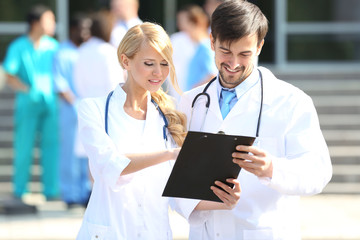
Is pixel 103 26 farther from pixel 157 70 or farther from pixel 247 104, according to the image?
pixel 247 104

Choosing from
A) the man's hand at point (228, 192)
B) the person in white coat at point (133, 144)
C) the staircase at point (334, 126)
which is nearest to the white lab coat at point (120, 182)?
the person in white coat at point (133, 144)

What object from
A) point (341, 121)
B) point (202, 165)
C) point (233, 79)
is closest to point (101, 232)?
point (202, 165)

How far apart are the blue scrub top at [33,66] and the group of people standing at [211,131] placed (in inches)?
209

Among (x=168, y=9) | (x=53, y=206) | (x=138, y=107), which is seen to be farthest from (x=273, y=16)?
(x=138, y=107)

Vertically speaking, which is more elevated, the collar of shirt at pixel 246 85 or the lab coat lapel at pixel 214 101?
the collar of shirt at pixel 246 85

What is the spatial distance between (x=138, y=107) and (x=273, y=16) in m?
10.8

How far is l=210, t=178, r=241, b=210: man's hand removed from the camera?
327cm

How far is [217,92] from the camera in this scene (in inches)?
141

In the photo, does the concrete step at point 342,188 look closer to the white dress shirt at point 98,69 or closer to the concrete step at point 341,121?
the concrete step at point 341,121

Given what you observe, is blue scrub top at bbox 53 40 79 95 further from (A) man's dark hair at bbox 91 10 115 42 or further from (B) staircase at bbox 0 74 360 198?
(B) staircase at bbox 0 74 360 198

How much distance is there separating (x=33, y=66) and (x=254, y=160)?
20.0 ft

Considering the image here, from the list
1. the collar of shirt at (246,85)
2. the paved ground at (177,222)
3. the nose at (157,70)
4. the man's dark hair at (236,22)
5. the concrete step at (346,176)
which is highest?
the man's dark hair at (236,22)

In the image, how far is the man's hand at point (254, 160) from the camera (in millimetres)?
3096

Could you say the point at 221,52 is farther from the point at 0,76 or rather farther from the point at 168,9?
the point at 168,9
